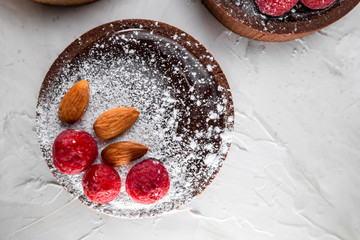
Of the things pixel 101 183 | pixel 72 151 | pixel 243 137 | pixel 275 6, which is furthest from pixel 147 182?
pixel 275 6

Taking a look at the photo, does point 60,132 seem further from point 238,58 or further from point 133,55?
point 238,58

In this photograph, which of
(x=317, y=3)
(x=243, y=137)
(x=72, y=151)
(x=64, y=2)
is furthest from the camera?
(x=243, y=137)

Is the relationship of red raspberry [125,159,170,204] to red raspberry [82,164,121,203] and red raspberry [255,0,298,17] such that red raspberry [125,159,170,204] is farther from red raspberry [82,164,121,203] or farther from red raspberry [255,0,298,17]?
red raspberry [255,0,298,17]

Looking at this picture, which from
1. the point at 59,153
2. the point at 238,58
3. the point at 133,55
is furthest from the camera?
the point at 238,58

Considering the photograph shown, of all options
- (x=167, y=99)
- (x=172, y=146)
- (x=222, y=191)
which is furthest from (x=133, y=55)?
(x=222, y=191)

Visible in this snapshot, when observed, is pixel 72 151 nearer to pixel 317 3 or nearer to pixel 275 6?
pixel 275 6
